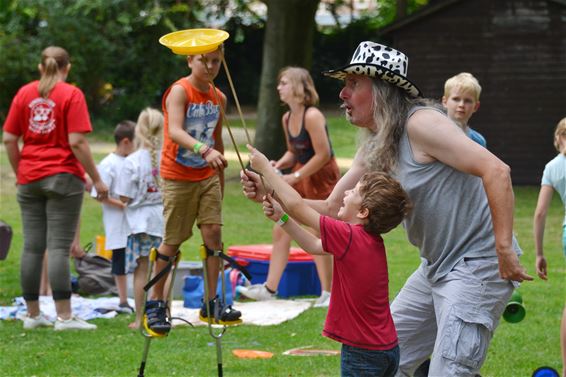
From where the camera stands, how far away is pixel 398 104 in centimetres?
479

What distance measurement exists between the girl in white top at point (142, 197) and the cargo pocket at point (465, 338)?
431 centimetres

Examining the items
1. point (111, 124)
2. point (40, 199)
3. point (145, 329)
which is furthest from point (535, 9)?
point (145, 329)

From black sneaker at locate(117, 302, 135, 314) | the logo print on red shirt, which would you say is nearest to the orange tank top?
the logo print on red shirt

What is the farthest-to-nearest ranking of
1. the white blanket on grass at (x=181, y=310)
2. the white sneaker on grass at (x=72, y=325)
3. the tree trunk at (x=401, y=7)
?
the tree trunk at (x=401, y=7), the white blanket on grass at (x=181, y=310), the white sneaker on grass at (x=72, y=325)

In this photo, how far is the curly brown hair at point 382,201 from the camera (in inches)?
181

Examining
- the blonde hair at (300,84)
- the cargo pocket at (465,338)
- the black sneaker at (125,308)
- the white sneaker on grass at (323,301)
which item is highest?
the cargo pocket at (465,338)

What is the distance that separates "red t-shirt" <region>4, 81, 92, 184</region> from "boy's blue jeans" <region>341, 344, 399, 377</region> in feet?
13.0

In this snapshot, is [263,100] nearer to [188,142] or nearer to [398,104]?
[188,142]

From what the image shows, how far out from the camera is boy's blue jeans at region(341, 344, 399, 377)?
4.64m

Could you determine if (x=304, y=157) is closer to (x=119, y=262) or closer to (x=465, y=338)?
(x=119, y=262)

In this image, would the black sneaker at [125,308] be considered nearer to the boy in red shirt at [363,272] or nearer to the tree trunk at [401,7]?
the boy in red shirt at [363,272]

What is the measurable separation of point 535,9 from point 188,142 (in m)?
16.6

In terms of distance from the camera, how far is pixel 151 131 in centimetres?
862

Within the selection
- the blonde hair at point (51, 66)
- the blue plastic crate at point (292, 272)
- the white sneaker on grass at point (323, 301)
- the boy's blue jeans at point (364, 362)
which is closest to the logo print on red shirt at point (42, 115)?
the blonde hair at point (51, 66)
